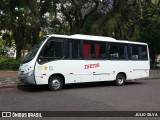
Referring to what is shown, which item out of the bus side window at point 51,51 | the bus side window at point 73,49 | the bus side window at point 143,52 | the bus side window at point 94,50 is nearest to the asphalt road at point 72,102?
the bus side window at point 51,51

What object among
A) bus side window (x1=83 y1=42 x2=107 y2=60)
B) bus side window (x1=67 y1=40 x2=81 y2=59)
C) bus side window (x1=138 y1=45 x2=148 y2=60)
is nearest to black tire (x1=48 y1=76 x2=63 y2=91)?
bus side window (x1=67 y1=40 x2=81 y2=59)

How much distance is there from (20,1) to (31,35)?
567 cm

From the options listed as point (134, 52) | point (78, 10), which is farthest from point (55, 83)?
point (78, 10)

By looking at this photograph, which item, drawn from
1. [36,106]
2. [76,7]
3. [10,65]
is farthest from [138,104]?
[76,7]

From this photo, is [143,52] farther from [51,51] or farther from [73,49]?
[51,51]

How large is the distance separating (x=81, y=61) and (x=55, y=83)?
201 cm

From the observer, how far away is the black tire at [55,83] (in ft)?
52.4

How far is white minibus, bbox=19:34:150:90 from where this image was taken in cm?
1565

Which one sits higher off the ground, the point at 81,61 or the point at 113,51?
the point at 113,51

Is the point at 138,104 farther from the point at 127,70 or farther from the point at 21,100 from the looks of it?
the point at 127,70

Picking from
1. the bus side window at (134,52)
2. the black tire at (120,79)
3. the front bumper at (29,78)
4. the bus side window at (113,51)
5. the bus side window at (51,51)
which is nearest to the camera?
the front bumper at (29,78)

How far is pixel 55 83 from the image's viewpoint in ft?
53.1

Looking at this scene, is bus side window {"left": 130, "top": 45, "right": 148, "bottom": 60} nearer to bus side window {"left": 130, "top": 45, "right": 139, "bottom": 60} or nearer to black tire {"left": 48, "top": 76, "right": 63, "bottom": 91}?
bus side window {"left": 130, "top": 45, "right": 139, "bottom": 60}

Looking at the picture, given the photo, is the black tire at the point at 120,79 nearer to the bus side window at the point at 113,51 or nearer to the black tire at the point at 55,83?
the bus side window at the point at 113,51
